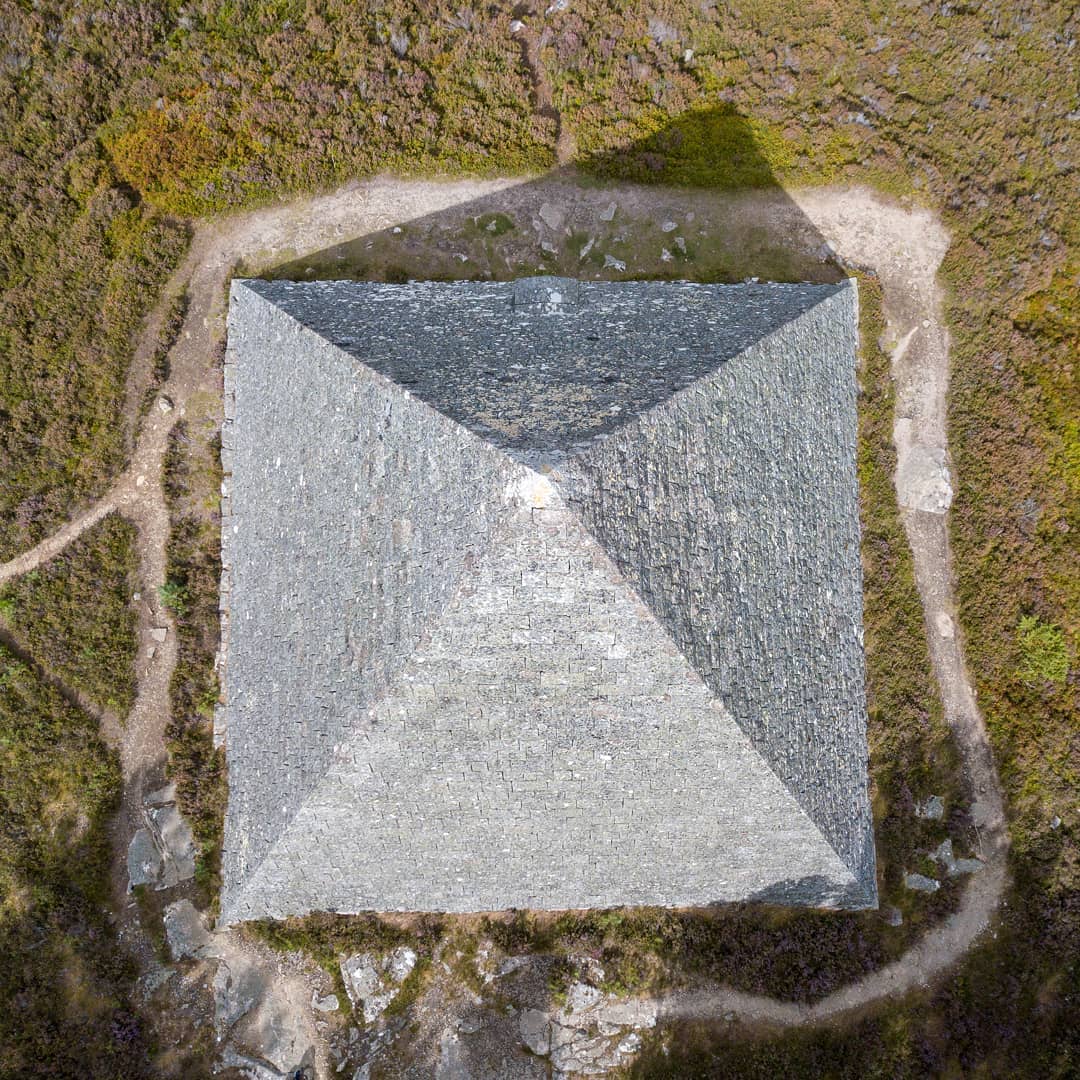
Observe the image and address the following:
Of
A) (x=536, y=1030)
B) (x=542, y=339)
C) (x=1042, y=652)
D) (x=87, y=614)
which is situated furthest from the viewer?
(x=1042, y=652)

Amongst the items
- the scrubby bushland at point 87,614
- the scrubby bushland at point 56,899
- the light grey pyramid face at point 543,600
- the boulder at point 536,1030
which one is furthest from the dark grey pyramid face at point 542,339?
the boulder at point 536,1030

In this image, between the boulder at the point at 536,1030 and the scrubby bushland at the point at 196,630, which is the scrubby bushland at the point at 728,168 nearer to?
the scrubby bushland at the point at 196,630

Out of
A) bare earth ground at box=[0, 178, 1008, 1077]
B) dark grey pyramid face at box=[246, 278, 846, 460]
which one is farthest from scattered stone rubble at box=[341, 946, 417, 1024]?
dark grey pyramid face at box=[246, 278, 846, 460]

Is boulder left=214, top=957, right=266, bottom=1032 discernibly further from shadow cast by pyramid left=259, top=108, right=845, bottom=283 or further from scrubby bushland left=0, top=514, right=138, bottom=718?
shadow cast by pyramid left=259, top=108, right=845, bottom=283

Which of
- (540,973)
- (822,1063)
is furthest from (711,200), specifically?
(822,1063)

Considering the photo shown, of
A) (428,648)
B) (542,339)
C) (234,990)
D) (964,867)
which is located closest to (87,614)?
(234,990)

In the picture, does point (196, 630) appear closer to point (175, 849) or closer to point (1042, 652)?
point (175, 849)
